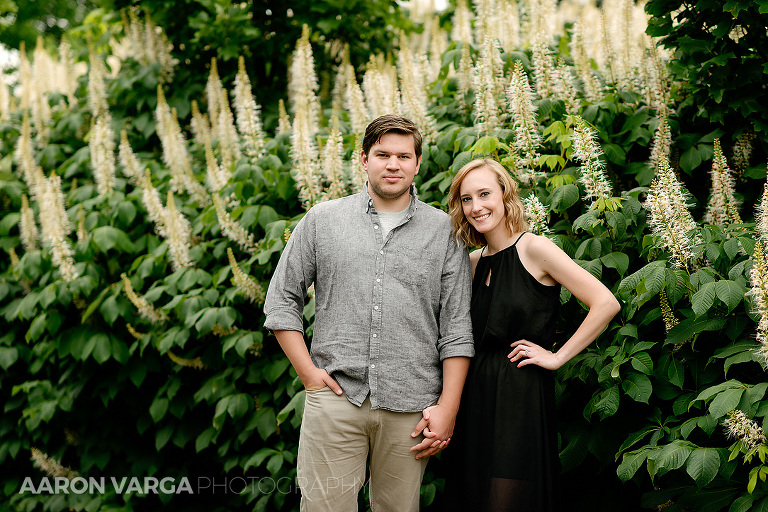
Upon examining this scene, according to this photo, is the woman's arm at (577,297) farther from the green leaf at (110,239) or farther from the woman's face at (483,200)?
the green leaf at (110,239)

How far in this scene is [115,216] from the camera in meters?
5.02

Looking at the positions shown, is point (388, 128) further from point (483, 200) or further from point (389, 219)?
point (483, 200)

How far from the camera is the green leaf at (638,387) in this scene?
2676mm

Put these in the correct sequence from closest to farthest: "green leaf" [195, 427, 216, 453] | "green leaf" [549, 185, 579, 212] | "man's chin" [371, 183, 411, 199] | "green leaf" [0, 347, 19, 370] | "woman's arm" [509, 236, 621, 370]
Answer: "woman's arm" [509, 236, 621, 370] < "man's chin" [371, 183, 411, 199] < "green leaf" [549, 185, 579, 212] < "green leaf" [195, 427, 216, 453] < "green leaf" [0, 347, 19, 370]

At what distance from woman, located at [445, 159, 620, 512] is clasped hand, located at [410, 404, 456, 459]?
4.6 inches

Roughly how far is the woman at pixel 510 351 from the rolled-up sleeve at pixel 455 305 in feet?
0.28

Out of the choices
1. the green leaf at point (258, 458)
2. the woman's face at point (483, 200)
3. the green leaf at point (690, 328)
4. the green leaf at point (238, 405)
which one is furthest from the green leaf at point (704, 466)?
the green leaf at point (238, 405)

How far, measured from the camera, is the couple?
2.63 metres

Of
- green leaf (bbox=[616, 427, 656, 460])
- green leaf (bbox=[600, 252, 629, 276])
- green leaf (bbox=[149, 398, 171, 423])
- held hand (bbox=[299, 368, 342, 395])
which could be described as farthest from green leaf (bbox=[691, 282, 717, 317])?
green leaf (bbox=[149, 398, 171, 423])

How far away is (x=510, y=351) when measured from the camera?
8.99 feet

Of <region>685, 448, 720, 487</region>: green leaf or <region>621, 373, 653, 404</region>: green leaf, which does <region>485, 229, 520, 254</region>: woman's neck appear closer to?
<region>621, 373, 653, 404</region>: green leaf

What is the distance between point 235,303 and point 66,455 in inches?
109

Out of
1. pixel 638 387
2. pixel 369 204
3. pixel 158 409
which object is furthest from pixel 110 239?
pixel 638 387

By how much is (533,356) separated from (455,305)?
384 mm
